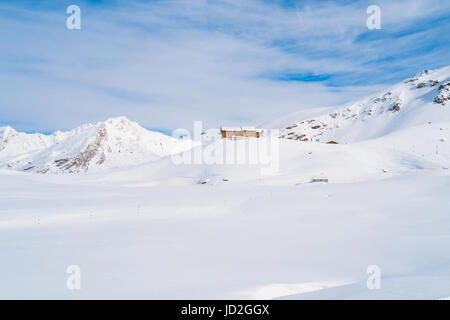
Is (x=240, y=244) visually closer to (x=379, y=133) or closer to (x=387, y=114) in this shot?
(x=379, y=133)

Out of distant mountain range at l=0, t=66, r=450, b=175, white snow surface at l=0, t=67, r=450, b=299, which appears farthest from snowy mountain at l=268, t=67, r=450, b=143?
white snow surface at l=0, t=67, r=450, b=299

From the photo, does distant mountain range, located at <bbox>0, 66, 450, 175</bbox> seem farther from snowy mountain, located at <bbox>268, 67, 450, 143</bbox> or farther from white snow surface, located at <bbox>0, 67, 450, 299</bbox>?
white snow surface, located at <bbox>0, 67, 450, 299</bbox>

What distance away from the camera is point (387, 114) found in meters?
117

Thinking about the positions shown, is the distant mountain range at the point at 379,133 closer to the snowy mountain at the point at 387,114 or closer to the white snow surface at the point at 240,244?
the snowy mountain at the point at 387,114

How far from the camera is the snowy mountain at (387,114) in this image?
106 m

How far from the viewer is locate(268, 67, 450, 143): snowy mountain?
347 feet

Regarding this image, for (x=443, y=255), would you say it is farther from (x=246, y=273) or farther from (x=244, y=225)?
(x=244, y=225)

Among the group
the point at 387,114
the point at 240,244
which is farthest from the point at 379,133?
the point at 240,244

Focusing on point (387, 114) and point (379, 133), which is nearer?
point (379, 133)

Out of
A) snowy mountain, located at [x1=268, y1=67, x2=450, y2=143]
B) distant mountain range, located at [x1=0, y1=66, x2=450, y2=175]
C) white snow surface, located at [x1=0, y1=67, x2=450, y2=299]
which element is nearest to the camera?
white snow surface, located at [x1=0, y1=67, x2=450, y2=299]

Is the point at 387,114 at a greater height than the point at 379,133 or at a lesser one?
greater

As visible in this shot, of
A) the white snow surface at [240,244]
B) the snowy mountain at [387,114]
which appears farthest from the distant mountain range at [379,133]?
the white snow surface at [240,244]

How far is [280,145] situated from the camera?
57.4 metres

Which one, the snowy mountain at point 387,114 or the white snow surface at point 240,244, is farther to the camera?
the snowy mountain at point 387,114
